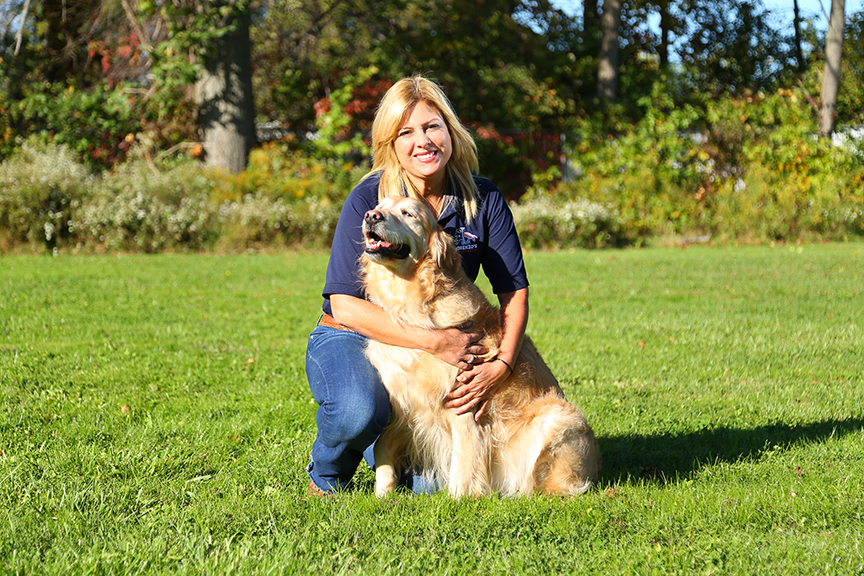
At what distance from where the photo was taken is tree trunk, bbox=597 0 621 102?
18.8 metres

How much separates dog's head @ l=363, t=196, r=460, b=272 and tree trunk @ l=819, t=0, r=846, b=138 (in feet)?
55.3

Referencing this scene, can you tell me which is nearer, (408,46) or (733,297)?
(733,297)

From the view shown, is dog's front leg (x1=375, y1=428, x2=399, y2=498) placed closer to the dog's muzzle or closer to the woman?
the woman

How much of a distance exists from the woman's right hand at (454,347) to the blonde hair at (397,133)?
657 millimetres

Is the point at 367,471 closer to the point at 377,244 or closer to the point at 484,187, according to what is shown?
the point at 377,244

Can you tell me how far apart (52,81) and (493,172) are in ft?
38.3

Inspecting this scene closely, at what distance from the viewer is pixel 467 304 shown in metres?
3.50

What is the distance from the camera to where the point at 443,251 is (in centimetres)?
343

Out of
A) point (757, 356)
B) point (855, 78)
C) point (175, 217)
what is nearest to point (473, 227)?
point (757, 356)

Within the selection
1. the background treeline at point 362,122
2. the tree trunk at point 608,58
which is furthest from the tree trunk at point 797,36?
the tree trunk at point 608,58

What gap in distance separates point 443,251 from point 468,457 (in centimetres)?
96

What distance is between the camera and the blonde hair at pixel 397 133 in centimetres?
375

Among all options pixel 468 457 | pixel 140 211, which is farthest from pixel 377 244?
pixel 140 211

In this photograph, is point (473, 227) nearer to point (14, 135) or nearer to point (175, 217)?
point (175, 217)
